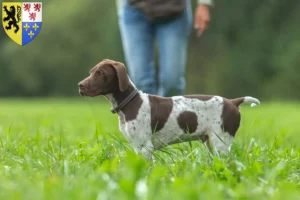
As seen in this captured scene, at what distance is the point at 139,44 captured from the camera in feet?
19.8

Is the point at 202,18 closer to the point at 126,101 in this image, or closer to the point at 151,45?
the point at 151,45

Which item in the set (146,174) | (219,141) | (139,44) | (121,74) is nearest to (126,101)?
(121,74)

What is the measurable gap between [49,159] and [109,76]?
62 cm

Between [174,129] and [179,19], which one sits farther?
[179,19]

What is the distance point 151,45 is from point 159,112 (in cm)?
181

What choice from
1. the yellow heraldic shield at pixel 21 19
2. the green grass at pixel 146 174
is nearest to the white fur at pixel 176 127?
the green grass at pixel 146 174

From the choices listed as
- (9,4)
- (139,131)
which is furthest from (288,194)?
(9,4)

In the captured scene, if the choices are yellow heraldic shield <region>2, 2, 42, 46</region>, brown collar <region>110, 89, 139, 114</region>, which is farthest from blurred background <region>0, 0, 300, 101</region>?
brown collar <region>110, 89, 139, 114</region>

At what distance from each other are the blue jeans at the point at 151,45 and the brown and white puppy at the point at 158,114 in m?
1.54

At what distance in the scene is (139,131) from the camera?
435 centimetres

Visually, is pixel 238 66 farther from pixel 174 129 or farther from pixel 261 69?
pixel 174 129

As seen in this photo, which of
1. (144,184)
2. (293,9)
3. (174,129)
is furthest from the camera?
(293,9)

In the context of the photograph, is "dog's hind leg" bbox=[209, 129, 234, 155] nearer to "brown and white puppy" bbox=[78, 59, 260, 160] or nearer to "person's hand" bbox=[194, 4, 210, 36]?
"brown and white puppy" bbox=[78, 59, 260, 160]

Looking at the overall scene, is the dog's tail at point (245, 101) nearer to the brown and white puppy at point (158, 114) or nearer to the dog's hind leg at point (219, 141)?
the brown and white puppy at point (158, 114)
